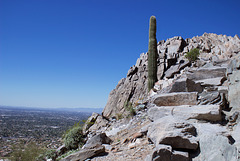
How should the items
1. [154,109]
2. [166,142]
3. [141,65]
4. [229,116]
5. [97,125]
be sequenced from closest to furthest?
[166,142] < [229,116] < [154,109] < [97,125] < [141,65]

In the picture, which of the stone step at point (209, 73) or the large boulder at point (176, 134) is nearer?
the large boulder at point (176, 134)

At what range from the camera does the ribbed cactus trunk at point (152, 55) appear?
16434mm

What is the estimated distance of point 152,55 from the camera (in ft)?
56.6

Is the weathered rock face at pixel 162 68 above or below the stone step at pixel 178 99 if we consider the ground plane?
above

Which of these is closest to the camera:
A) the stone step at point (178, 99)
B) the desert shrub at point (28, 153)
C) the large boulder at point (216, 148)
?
the large boulder at point (216, 148)

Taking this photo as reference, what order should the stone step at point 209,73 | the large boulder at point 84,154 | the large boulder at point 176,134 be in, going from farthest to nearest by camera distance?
1. the stone step at point 209,73
2. the large boulder at point 84,154
3. the large boulder at point 176,134

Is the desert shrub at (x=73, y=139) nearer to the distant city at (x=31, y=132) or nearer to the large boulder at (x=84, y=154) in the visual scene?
the distant city at (x=31, y=132)

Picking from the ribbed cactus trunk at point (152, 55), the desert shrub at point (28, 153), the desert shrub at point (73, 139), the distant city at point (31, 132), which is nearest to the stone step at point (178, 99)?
the desert shrub at point (73, 139)

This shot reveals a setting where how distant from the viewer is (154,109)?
22.1 feet

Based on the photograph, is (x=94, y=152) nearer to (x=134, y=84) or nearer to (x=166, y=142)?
(x=166, y=142)

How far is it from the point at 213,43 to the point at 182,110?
22352mm

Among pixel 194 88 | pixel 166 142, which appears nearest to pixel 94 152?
pixel 166 142

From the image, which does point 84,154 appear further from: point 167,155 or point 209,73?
point 209,73

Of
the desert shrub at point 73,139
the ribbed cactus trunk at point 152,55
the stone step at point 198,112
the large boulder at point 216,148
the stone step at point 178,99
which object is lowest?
the desert shrub at point 73,139
